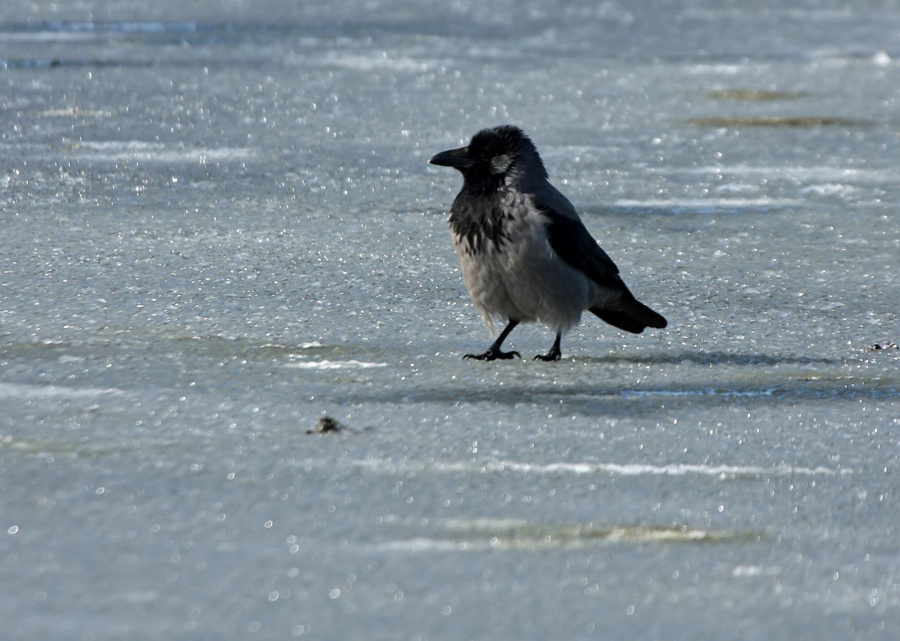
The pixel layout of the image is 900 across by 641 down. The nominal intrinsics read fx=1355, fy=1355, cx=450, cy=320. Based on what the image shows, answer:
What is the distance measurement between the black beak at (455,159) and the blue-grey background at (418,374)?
1.80 ft

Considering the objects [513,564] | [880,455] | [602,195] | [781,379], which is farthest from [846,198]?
[513,564]

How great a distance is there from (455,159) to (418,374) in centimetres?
117

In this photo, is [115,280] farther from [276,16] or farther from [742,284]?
[276,16]

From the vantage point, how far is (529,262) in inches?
189

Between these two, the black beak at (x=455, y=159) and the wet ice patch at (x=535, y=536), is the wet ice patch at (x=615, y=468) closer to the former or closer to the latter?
the wet ice patch at (x=535, y=536)

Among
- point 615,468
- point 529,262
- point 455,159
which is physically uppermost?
point 455,159

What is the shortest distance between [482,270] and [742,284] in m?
1.35

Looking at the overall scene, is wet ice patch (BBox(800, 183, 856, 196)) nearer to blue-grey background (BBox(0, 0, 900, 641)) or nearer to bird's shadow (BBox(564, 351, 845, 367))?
blue-grey background (BBox(0, 0, 900, 641))

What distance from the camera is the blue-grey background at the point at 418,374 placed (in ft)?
9.10

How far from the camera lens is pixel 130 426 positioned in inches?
149

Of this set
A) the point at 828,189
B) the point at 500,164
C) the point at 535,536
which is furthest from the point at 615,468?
the point at 828,189

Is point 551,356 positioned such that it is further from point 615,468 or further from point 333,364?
point 615,468

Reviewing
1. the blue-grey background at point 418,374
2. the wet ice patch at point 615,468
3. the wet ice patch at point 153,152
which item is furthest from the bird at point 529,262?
the wet ice patch at point 153,152

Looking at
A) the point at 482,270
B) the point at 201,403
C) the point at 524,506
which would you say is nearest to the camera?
the point at 524,506
